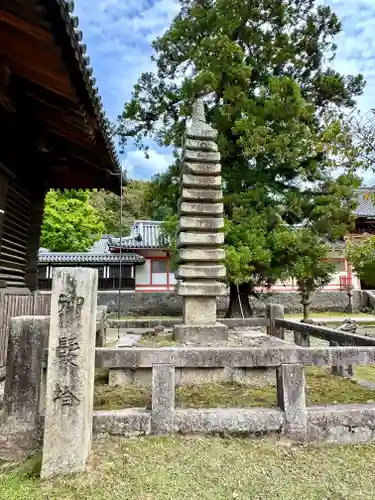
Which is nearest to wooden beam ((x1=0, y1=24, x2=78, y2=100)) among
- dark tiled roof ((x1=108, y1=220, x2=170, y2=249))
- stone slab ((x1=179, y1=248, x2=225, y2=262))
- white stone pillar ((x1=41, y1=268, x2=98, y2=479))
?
white stone pillar ((x1=41, y1=268, x2=98, y2=479))

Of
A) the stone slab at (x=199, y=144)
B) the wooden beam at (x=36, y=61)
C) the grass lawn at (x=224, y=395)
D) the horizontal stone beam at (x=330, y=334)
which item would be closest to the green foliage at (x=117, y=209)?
the stone slab at (x=199, y=144)

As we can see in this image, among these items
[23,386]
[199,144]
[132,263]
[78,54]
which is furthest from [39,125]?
[132,263]

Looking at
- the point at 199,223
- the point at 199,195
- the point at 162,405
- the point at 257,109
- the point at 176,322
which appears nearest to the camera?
the point at 162,405

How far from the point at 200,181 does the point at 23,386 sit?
518cm

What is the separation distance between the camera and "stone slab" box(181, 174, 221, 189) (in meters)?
7.79

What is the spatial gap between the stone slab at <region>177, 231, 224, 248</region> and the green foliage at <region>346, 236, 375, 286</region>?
25.4 ft

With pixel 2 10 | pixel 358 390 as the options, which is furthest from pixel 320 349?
pixel 2 10

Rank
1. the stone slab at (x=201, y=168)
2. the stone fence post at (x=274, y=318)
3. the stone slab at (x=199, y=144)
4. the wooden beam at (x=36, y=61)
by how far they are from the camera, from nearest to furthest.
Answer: the wooden beam at (x=36, y=61) < the stone slab at (x=201, y=168) < the stone slab at (x=199, y=144) < the stone fence post at (x=274, y=318)

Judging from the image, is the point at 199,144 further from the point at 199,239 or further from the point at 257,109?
the point at 257,109

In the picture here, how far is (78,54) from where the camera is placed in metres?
3.92

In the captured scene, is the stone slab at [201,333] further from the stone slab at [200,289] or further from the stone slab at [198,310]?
the stone slab at [200,289]

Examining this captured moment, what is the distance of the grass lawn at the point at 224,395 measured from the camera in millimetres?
4969

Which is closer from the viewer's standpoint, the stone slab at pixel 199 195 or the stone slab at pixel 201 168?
the stone slab at pixel 199 195

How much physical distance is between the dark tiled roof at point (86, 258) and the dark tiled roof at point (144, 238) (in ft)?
2.45
